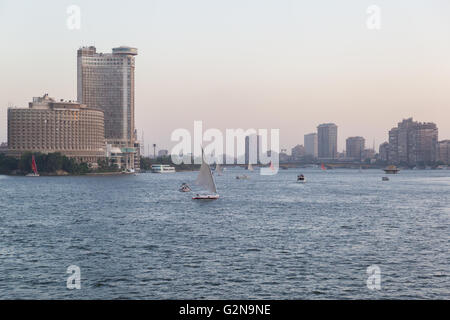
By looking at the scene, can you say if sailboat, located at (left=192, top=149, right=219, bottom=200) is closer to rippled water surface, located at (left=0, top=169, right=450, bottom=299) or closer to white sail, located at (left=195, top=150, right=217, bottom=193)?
white sail, located at (left=195, top=150, right=217, bottom=193)

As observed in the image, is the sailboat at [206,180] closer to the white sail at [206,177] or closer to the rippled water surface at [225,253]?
the white sail at [206,177]

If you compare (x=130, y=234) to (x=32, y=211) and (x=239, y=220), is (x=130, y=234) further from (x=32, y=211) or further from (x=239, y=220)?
(x=32, y=211)

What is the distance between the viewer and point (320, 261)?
1618 inches

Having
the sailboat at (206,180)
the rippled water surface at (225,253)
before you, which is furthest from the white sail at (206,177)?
the rippled water surface at (225,253)

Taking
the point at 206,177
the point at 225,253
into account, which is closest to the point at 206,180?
the point at 206,177

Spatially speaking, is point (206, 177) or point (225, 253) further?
point (206, 177)

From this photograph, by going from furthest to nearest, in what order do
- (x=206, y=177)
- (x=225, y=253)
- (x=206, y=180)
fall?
(x=206, y=180), (x=206, y=177), (x=225, y=253)

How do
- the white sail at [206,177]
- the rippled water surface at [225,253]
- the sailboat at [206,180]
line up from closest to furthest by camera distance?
the rippled water surface at [225,253], the white sail at [206,177], the sailboat at [206,180]

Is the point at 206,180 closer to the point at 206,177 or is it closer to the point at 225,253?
the point at 206,177

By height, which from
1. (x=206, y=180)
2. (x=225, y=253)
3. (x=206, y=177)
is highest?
(x=206, y=177)

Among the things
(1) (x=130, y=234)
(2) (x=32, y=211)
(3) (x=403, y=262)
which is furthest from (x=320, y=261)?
(2) (x=32, y=211)

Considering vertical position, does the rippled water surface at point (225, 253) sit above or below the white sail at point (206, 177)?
below

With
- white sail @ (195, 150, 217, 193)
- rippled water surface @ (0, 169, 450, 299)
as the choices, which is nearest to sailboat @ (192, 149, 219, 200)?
white sail @ (195, 150, 217, 193)
